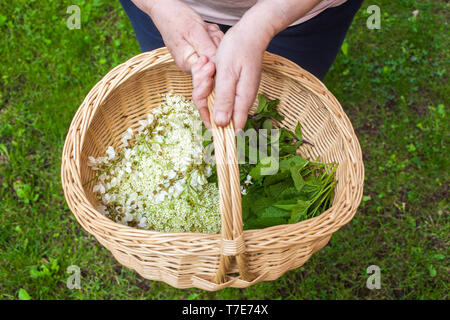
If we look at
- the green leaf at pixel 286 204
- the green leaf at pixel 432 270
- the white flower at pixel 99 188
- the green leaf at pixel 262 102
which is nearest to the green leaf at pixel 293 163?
the green leaf at pixel 286 204

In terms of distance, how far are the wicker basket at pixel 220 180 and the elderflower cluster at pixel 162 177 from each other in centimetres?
8

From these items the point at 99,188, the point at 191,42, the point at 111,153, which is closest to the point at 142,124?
the point at 111,153

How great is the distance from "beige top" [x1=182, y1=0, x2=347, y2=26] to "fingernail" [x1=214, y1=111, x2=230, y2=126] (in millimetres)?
565

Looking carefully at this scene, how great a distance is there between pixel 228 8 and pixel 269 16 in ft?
1.11

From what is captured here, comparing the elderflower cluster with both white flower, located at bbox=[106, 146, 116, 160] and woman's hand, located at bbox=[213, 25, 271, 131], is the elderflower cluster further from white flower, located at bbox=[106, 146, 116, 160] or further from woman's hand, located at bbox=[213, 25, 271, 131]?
woman's hand, located at bbox=[213, 25, 271, 131]

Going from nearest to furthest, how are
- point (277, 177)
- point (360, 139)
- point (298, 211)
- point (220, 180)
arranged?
point (220, 180) < point (298, 211) < point (277, 177) < point (360, 139)

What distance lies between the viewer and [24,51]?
2541 millimetres

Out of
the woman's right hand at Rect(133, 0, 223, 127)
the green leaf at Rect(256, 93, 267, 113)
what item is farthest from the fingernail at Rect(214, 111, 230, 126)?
the green leaf at Rect(256, 93, 267, 113)

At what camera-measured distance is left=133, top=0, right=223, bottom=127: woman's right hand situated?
3.94 feet

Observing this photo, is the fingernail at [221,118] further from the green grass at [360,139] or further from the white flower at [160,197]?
the green grass at [360,139]

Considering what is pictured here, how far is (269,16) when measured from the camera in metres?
1.17

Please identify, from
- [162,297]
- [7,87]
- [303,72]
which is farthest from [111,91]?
[7,87]

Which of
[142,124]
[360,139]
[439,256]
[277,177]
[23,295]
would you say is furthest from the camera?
[360,139]

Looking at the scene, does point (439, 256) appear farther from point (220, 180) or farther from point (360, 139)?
point (220, 180)
